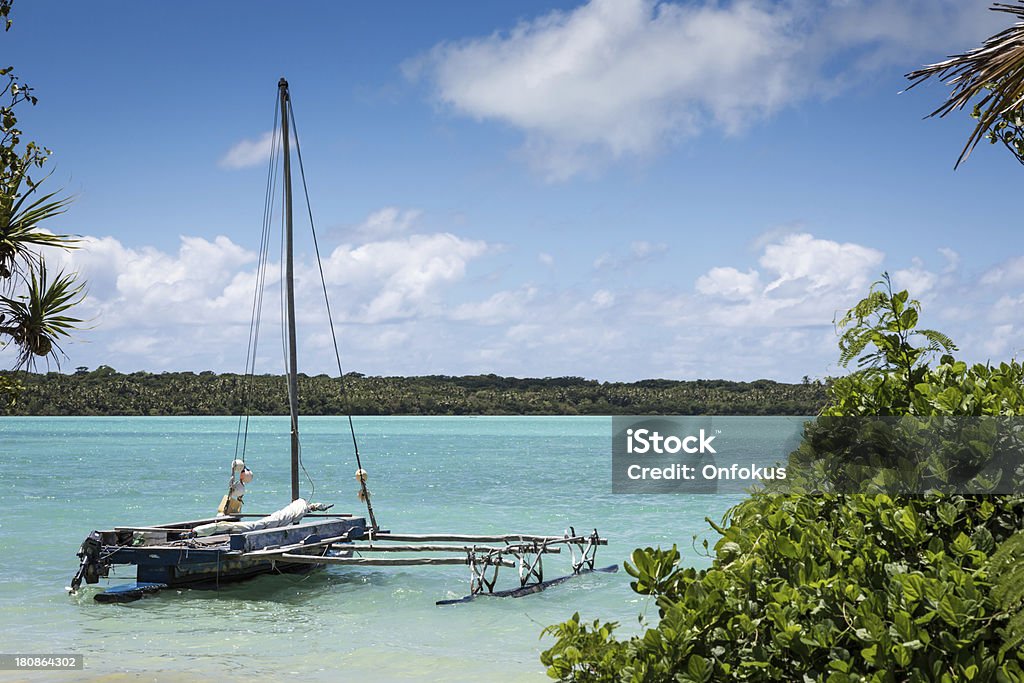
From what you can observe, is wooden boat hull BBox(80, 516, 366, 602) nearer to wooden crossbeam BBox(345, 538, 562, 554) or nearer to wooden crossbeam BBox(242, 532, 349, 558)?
wooden crossbeam BBox(242, 532, 349, 558)

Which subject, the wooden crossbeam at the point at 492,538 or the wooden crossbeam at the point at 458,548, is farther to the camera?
the wooden crossbeam at the point at 492,538

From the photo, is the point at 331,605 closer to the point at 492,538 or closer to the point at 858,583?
the point at 492,538

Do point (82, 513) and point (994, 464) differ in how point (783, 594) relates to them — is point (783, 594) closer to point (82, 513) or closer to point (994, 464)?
point (994, 464)

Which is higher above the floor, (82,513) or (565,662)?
(565,662)

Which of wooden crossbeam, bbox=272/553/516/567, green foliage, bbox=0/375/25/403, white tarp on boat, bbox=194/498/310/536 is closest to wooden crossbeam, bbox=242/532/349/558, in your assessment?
wooden crossbeam, bbox=272/553/516/567

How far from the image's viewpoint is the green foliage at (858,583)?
91.6 inches

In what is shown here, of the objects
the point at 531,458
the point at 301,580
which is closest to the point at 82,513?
the point at 301,580

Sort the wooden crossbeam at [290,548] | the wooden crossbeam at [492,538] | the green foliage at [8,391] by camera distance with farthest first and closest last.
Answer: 1. the wooden crossbeam at [492,538]
2. the wooden crossbeam at [290,548]
3. the green foliage at [8,391]

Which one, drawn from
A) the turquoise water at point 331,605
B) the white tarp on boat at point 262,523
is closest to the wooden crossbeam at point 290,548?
the white tarp on boat at point 262,523

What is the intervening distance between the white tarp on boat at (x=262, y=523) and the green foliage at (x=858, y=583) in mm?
14160

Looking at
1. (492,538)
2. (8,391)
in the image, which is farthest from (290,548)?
(8,391)

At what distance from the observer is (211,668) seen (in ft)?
37.0

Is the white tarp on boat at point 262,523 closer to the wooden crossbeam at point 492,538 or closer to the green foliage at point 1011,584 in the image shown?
the wooden crossbeam at point 492,538

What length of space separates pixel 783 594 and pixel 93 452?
81540mm
